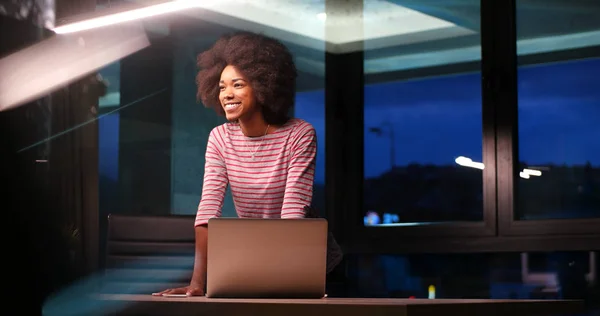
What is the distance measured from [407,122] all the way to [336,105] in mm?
417

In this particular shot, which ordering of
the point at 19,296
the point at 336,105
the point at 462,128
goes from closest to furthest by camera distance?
the point at 19,296
the point at 462,128
the point at 336,105

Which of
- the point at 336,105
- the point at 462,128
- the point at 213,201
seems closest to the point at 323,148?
the point at 336,105

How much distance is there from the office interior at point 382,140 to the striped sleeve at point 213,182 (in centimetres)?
179

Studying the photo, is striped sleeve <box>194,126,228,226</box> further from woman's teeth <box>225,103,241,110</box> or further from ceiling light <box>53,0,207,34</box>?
ceiling light <box>53,0,207,34</box>

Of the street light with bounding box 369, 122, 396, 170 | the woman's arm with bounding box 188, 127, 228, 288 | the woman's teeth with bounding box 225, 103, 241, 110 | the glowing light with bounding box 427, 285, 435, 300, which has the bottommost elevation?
the glowing light with bounding box 427, 285, 435, 300

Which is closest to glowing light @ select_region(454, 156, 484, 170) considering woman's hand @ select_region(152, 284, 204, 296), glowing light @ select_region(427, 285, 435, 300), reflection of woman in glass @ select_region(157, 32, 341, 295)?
glowing light @ select_region(427, 285, 435, 300)

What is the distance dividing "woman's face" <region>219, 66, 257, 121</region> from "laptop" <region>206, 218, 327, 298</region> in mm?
731

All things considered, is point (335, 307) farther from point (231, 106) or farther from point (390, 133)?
point (390, 133)

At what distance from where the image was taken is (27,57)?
427 cm

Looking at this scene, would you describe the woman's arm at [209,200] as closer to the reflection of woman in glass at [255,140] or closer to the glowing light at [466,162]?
the reflection of woman in glass at [255,140]

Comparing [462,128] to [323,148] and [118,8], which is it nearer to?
[323,148]

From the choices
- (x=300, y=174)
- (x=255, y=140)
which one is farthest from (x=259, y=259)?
(x=255, y=140)

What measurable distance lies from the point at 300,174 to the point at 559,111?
2074mm

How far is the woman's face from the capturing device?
7.86 feet
